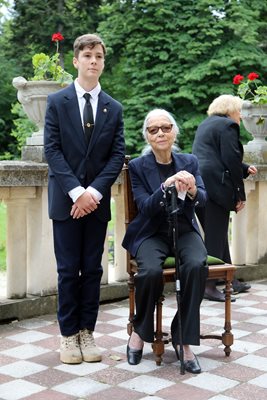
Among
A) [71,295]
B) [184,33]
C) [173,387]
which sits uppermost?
[184,33]

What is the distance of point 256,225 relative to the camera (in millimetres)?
7340

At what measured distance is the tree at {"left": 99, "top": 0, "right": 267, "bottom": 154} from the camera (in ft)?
72.8

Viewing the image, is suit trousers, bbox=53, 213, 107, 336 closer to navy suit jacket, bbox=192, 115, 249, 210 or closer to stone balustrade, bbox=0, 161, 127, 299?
stone balustrade, bbox=0, 161, 127, 299

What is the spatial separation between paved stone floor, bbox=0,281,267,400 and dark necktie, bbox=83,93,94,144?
135 centimetres

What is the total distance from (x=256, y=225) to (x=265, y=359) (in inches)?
121

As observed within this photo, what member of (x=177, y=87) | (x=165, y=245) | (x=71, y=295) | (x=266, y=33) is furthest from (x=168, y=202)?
(x=266, y=33)

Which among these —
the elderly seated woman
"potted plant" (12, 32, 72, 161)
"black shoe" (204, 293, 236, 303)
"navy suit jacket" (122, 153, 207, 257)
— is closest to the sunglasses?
the elderly seated woman

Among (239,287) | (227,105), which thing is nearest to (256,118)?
(227,105)

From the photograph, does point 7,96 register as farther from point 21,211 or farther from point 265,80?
point 21,211

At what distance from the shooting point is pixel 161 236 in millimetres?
4477

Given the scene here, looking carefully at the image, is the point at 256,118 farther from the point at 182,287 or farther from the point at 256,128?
the point at 182,287

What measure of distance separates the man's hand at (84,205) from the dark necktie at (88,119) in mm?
358

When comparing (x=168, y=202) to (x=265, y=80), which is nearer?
(x=168, y=202)

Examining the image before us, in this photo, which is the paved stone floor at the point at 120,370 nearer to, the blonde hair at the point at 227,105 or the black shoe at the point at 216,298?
the black shoe at the point at 216,298
